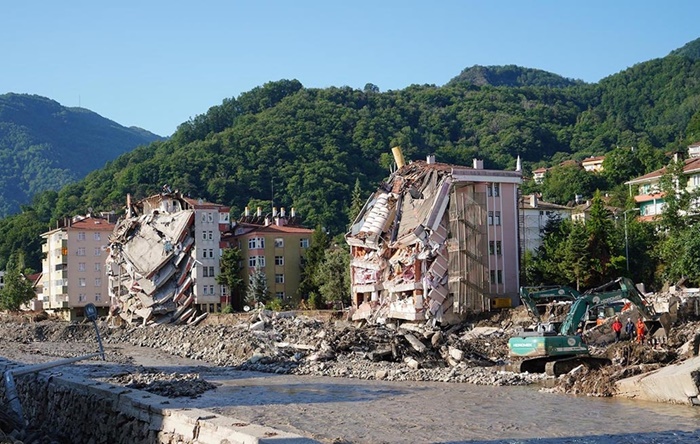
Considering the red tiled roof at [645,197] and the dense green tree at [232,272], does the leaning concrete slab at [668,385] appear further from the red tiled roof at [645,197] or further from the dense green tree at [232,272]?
the red tiled roof at [645,197]

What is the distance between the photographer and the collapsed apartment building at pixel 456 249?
5856 cm

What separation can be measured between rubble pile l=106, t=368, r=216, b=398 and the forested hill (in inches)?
3229

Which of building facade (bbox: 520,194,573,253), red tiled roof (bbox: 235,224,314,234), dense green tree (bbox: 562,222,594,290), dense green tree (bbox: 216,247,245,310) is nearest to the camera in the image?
dense green tree (bbox: 562,222,594,290)

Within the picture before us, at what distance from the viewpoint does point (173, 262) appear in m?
90.1

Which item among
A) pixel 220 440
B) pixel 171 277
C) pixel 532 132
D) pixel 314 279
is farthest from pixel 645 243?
pixel 532 132

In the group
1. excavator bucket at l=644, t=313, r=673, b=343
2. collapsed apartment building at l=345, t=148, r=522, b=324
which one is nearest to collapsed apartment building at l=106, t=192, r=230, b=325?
collapsed apartment building at l=345, t=148, r=522, b=324

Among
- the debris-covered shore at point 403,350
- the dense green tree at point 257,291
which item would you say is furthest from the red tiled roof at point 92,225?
the debris-covered shore at point 403,350

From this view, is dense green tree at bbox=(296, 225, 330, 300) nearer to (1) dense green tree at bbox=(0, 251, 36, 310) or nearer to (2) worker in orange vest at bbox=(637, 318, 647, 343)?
(2) worker in orange vest at bbox=(637, 318, 647, 343)

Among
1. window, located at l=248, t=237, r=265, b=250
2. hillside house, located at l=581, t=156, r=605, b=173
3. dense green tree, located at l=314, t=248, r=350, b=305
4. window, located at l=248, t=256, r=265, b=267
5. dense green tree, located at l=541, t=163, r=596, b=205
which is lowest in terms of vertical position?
dense green tree, located at l=314, t=248, r=350, b=305

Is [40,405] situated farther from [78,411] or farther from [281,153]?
[281,153]

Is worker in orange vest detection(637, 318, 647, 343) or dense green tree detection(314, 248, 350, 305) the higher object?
dense green tree detection(314, 248, 350, 305)

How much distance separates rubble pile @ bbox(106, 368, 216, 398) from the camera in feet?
101

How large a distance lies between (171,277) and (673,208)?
1891 inches

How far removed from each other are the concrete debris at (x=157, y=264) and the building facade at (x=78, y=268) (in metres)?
11.8
